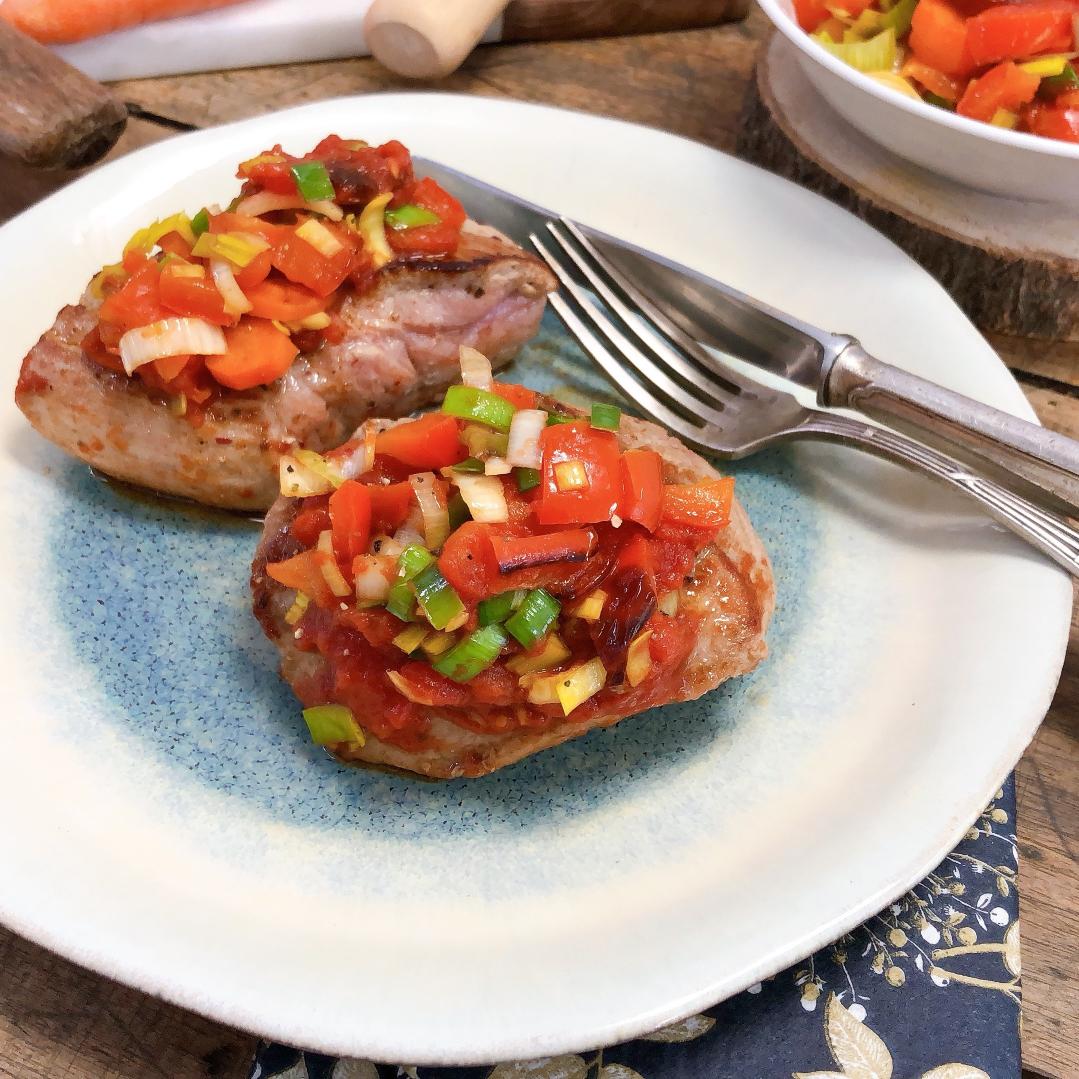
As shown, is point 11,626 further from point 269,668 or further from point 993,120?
point 993,120

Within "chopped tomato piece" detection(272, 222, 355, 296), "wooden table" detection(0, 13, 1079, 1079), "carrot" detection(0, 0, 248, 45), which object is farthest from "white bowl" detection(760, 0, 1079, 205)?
"carrot" detection(0, 0, 248, 45)

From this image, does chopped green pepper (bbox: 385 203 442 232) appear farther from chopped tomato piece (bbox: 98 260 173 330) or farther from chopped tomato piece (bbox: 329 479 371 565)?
chopped tomato piece (bbox: 329 479 371 565)

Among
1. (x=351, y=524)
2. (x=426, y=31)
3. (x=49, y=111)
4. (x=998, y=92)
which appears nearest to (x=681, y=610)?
(x=351, y=524)

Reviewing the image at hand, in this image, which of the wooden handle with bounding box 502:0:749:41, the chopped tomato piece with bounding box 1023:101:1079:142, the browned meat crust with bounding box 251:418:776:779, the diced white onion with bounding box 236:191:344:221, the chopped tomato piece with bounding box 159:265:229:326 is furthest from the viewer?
the wooden handle with bounding box 502:0:749:41

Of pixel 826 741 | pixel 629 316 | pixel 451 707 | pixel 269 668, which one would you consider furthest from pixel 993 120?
pixel 269 668

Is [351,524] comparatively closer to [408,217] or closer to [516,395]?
[516,395]
